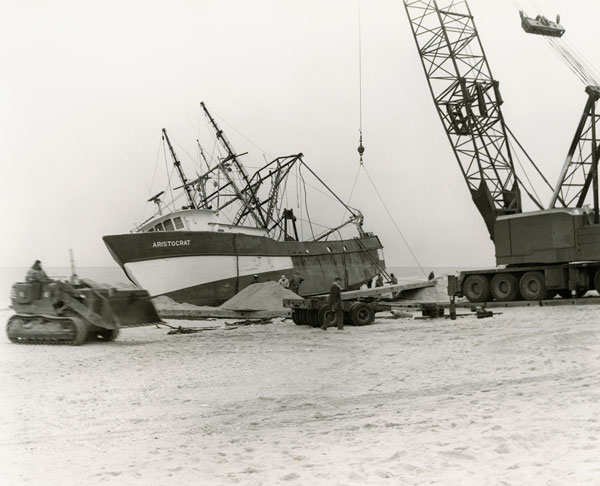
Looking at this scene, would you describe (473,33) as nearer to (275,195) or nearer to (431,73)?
(431,73)

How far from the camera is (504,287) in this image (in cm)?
1928

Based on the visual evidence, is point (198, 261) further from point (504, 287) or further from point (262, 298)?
point (504, 287)

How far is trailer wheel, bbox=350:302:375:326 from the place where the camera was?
15.2 m

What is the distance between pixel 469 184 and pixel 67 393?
19962 mm

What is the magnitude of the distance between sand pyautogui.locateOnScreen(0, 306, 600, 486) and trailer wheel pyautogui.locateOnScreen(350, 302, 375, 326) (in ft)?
9.25

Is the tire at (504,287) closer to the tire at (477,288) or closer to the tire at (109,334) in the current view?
the tire at (477,288)

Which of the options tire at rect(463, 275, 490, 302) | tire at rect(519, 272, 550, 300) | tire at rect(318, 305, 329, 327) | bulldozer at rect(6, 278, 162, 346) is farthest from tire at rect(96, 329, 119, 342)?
tire at rect(519, 272, 550, 300)

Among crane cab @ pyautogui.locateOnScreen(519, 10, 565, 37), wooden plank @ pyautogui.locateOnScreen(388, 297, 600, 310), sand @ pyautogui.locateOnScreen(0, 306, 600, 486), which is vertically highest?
crane cab @ pyautogui.locateOnScreen(519, 10, 565, 37)

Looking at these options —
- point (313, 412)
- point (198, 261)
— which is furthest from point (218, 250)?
point (313, 412)

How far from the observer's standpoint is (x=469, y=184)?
82.2 ft

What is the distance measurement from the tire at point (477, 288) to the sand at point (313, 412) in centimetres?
742

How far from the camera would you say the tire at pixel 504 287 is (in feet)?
62.5

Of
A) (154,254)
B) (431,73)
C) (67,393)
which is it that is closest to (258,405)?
(67,393)

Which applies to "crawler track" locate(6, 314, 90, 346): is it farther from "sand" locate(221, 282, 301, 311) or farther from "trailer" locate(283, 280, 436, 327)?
"sand" locate(221, 282, 301, 311)
